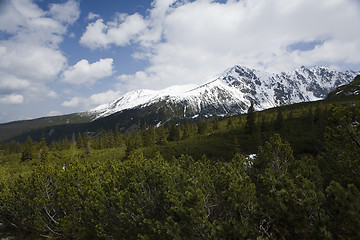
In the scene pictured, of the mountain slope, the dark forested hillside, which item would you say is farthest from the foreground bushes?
the mountain slope

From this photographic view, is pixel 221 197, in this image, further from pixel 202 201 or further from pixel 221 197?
pixel 202 201

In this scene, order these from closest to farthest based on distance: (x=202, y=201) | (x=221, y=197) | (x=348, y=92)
Answer: (x=202, y=201) → (x=221, y=197) → (x=348, y=92)

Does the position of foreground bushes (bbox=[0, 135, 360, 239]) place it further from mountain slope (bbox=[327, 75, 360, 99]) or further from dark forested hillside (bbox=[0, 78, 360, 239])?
mountain slope (bbox=[327, 75, 360, 99])

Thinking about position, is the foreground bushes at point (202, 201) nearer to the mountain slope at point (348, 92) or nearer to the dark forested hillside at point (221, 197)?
the dark forested hillside at point (221, 197)

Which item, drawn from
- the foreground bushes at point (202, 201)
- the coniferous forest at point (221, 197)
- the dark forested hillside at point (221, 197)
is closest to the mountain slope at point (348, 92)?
the coniferous forest at point (221, 197)

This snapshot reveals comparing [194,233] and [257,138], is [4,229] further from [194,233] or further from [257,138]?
[257,138]

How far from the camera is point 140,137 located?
3031 inches

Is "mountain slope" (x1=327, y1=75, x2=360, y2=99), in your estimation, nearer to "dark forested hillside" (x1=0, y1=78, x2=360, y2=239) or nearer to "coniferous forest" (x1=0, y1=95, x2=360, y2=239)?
"coniferous forest" (x1=0, y1=95, x2=360, y2=239)

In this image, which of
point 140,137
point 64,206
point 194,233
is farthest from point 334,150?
point 140,137

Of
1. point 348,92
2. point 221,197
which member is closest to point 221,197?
point 221,197

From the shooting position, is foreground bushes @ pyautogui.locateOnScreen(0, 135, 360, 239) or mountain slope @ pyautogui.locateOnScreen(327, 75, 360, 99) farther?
mountain slope @ pyautogui.locateOnScreen(327, 75, 360, 99)

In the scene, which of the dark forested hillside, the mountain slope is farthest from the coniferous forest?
the mountain slope

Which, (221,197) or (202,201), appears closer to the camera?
(202,201)

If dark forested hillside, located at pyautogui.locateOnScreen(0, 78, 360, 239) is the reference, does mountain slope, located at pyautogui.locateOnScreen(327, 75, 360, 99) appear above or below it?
above
